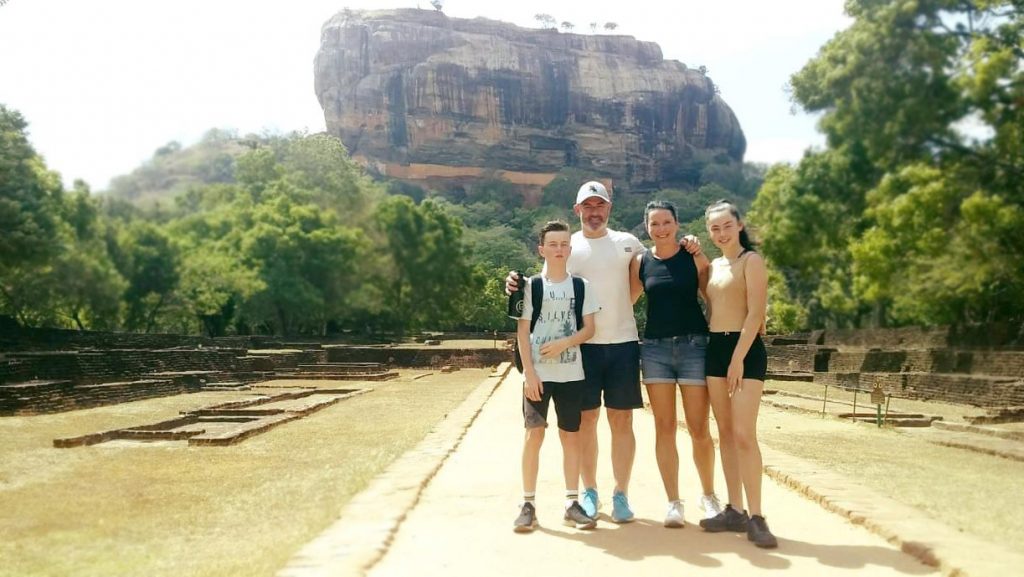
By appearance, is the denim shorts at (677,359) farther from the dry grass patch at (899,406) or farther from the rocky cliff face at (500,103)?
the rocky cliff face at (500,103)

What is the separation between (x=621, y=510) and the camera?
17.0 ft

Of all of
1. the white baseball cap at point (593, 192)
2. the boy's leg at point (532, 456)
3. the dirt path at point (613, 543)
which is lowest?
the dirt path at point (613, 543)

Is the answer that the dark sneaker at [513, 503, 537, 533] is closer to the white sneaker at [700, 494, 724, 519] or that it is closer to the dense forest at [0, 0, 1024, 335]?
the white sneaker at [700, 494, 724, 519]

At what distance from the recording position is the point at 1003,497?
648 centimetres

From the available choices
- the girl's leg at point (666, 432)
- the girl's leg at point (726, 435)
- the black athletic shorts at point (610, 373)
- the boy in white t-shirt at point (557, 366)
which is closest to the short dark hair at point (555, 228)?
the boy in white t-shirt at point (557, 366)

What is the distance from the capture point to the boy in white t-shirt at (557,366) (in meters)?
5.10

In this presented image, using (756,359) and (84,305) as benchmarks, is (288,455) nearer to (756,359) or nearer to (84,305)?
(756,359)

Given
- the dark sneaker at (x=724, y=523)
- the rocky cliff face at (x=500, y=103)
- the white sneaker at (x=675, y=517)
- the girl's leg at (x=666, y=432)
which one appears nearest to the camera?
the dark sneaker at (x=724, y=523)

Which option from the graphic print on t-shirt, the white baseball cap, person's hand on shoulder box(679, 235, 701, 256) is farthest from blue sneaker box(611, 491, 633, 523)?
the white baseball cap

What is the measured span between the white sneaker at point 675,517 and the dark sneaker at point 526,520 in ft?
2.28

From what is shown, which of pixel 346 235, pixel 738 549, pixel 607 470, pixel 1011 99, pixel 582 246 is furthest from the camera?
pixel 346 235

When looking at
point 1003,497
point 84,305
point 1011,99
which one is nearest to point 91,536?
point 1003,497

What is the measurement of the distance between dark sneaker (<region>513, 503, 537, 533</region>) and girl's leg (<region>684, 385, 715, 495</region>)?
922mm

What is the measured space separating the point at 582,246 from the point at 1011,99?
1744 cm
